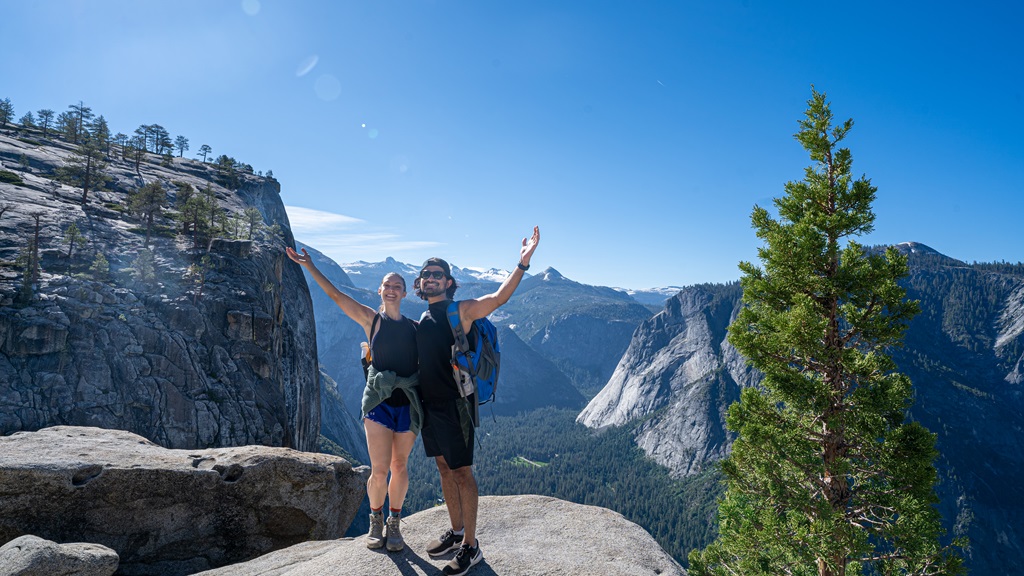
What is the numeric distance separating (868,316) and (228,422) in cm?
4714

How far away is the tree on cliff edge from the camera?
413 inches

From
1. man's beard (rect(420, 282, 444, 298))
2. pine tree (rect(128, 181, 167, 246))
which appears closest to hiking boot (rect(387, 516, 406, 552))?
man's beard (rect(420, 282, 444, 298))

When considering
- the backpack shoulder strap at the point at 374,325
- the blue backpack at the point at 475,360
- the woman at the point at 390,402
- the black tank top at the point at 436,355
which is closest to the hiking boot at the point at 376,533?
the woman at the point at 390,402

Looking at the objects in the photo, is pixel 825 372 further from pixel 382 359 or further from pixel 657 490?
pixel 657 490

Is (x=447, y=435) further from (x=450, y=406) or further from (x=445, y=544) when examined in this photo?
(x=445, y=544)

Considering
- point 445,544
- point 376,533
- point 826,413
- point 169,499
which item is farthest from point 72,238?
point 826,413

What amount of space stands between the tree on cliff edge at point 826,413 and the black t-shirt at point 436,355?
9.44 meters

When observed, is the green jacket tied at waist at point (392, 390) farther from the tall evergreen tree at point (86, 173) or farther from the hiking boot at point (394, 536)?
the tall evergreen tree at point (86, 173)

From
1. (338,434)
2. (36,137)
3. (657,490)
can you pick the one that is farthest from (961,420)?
(36,137)

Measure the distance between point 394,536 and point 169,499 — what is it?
6934 millimetres

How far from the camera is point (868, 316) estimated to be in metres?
11.1

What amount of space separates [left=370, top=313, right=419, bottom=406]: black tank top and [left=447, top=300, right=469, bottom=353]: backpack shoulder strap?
2.98ft

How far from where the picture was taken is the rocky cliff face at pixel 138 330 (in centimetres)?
3531

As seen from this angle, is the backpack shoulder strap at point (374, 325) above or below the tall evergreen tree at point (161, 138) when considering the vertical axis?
below
